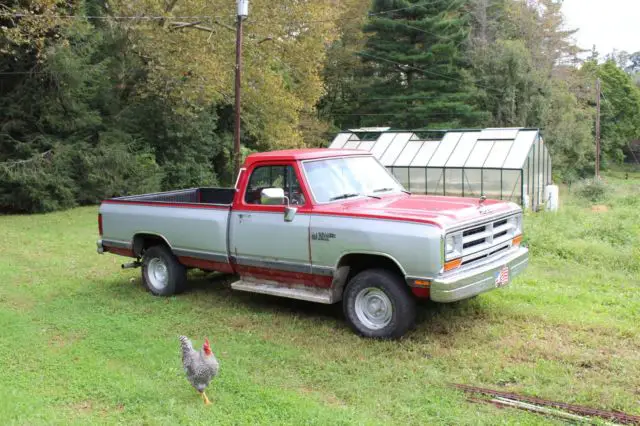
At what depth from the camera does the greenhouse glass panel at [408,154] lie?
22.6 metres

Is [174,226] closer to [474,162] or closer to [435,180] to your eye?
[474,162]

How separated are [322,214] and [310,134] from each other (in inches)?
1065

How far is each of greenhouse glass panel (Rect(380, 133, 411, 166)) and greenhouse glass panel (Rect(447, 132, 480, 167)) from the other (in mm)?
2449

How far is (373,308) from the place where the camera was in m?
6.19

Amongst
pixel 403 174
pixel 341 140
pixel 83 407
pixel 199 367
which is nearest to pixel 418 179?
pixel 403 174

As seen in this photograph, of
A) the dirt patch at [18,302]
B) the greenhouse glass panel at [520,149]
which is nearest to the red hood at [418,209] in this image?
the dirt patch at [18,302]

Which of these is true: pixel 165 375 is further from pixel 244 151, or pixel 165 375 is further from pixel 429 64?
pixel 429 64

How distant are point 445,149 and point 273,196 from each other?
54.4ft

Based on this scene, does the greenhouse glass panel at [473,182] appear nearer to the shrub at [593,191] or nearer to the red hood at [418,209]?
the shrub at [593,191]

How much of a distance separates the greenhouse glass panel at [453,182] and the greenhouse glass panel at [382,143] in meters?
3.29

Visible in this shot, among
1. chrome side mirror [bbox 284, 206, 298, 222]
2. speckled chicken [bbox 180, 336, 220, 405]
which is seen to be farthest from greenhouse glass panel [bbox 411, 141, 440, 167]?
speckled chicken [bbox 180, 336, 220, 405]

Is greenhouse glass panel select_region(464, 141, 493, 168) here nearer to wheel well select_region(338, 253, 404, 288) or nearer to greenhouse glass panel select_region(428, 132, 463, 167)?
greenhouse glass panel select_region(428, 132, 463, 167)

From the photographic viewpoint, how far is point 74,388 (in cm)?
511

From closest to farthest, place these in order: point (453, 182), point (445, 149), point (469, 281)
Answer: point (469, 281)
point (453, 182)
point (445, 149)
